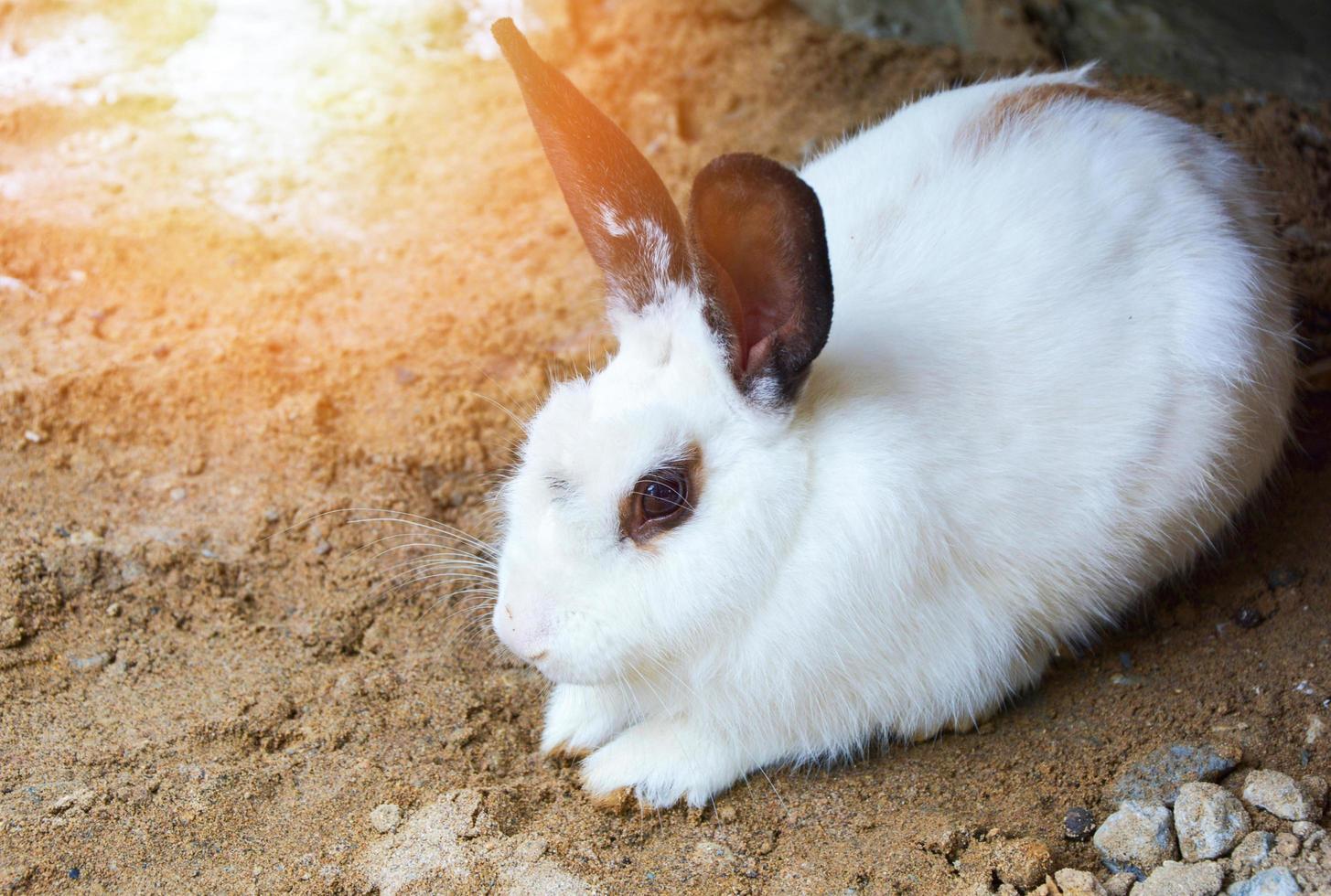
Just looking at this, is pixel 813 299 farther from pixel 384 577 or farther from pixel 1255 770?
pixel 384 577

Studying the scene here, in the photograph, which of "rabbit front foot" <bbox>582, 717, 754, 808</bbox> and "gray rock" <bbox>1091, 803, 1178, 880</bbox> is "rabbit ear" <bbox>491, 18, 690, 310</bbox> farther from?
"gray rock" <bbox>1091, 803, 1178, 880</bbox>

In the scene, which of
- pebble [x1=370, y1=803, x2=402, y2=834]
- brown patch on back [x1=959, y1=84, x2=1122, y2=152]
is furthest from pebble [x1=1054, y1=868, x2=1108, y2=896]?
brown patch on back [x1=959, y1=84, x2=1122, y2=152]

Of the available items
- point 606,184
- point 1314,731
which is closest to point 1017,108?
point 606,184

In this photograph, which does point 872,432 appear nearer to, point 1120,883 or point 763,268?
point 763,268

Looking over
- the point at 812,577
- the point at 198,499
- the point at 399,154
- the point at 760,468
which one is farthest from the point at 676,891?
the point at 399,154

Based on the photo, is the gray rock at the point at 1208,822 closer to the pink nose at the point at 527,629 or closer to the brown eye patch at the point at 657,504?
the brown eye patch at the point at 657,504

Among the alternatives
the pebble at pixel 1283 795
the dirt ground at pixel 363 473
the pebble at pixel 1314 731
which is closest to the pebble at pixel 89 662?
the dirt ground at pixel 363 473

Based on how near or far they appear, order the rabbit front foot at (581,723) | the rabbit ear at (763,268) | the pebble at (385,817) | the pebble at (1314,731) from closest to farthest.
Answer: the rabbit ear at (763,268) → the pebble at (385,817) → the pebble at (1314,731) → the rabbit front foot at (581,723)
